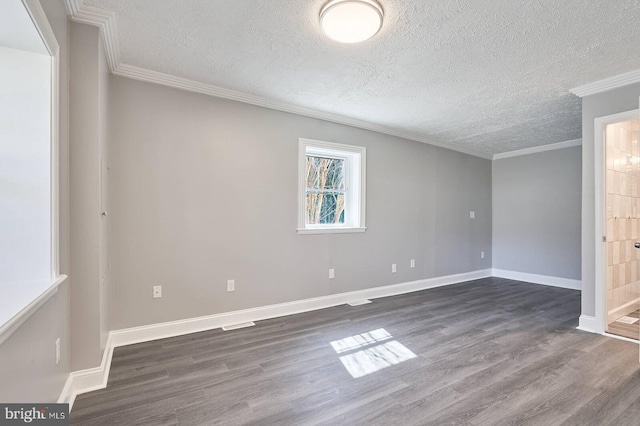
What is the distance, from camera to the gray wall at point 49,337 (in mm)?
1143

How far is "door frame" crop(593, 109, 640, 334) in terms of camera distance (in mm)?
2955

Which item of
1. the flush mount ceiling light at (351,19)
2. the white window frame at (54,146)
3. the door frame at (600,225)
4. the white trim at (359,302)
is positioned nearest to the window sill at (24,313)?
the white window frame at (54,146)

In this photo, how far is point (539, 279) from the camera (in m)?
5.26

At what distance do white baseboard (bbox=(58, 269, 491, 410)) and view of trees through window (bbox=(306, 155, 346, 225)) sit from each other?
40.9 inches

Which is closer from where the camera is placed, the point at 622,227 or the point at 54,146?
the point at 54,146

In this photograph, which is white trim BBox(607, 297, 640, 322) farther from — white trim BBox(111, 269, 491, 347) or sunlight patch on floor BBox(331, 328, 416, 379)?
sunlight patch on floor BBox(331, 328, 416, 379)

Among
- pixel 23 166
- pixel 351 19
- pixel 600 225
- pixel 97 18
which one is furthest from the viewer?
pixel 600 225

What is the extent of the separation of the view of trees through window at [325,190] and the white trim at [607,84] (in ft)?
8.60

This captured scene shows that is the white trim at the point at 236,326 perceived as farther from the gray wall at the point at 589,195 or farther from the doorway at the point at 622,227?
the doorway at the point at 622,227

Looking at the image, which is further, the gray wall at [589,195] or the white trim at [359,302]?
the white trim at [359,302]

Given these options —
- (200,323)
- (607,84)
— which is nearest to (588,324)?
(607,84)

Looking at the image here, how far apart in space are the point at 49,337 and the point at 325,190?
3.03m

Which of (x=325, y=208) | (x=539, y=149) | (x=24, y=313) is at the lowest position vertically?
(x=24, y=313)

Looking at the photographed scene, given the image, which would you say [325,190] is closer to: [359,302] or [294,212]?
[294,212]
